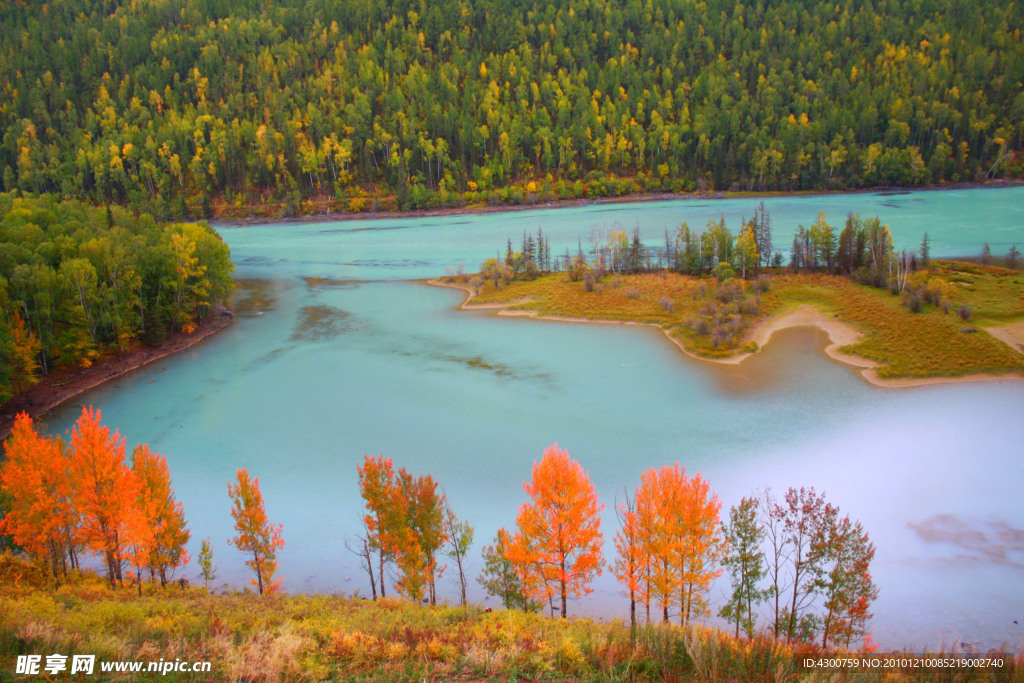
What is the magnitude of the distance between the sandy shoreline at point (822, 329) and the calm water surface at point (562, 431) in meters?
0.97

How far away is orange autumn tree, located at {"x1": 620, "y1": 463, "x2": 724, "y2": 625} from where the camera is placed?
17500 millimetres

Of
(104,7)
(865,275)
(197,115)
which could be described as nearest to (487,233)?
(865,275)

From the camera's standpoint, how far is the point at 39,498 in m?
18.2

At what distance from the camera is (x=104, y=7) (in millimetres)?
181625

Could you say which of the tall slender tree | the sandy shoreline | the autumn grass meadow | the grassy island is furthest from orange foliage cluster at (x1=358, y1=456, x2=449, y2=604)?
the grassy island

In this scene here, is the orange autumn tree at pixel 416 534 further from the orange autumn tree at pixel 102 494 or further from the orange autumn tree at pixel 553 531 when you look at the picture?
the orange autumn tree at pixel 102 494

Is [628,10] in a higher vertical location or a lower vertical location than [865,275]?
higher

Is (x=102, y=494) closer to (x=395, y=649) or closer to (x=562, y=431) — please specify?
(x=395, y=649)

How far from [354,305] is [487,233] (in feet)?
110

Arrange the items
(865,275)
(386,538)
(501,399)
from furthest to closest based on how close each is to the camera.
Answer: (865,275)
(501,399)
(386,538)

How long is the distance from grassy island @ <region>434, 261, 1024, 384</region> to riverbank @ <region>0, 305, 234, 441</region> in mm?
22693

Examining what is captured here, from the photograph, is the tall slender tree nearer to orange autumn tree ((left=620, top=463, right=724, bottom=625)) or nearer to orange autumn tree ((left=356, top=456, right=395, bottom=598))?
orange autumn tree ((left=620, top=463, right=724, bottom=625))

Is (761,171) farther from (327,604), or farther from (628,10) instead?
(327,604)

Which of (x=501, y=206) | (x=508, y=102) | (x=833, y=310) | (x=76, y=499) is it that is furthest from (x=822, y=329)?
(x=508, y=102)
